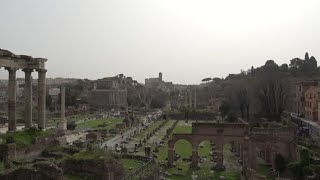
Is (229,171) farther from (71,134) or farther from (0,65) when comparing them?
(71,134)

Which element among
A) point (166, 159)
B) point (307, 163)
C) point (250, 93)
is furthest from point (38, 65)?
point (250, 93)

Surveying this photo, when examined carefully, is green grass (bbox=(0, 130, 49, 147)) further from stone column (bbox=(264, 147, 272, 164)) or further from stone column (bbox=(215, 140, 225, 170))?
stone column (bbox=(264, 147, 272, 164))

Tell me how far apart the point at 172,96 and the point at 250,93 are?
59.2 m

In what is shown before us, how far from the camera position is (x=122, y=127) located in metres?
47.6

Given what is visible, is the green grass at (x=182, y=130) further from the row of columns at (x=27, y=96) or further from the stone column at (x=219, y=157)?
the row of columns at (x=27, y=96)

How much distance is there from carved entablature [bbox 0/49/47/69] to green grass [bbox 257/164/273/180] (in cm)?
1685

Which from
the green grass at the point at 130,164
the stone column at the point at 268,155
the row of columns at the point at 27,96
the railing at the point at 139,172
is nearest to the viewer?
the railing at the point at 139,172

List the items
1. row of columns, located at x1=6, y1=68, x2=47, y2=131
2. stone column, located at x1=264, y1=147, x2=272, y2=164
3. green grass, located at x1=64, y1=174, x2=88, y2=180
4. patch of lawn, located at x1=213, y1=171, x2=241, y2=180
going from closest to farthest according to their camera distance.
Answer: green grass, located at x1=64, y1=174, x2=88, y2=180 < row of columns, located at x1=6, y1=68, x2=47, y2=131 < patch of lawn, located at x1=213, y1=171, x2=241, y2=180 < stone column, located at x1=264, y1=147, x2=272, y2=164

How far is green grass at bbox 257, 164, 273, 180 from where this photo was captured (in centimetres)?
2554

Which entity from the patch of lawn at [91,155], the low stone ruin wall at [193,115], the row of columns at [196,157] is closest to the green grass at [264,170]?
the row of columns at [196,157]

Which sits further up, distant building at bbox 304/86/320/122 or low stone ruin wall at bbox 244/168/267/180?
distant building at bbox 304/86/320/122

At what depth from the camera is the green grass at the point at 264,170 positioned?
25538 mm

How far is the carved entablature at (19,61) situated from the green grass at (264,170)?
16848 millimetres

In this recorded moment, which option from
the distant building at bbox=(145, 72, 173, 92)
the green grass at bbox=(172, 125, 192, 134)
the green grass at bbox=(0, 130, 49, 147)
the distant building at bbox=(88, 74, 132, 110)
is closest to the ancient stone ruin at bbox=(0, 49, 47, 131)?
the green grass at bbox=(0, 130, 49, 147)
